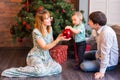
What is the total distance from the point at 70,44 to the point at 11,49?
1.19m

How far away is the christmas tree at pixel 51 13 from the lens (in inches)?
154

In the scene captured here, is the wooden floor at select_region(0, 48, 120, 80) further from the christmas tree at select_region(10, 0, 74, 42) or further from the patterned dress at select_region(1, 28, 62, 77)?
the christmas tree at select_region(10, 0, 74, 42)

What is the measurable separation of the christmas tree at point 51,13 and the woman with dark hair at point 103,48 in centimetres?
78

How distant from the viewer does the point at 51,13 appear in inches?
155

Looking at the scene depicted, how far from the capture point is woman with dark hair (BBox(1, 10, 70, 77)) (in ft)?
10.6

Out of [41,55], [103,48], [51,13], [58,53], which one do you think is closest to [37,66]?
[41,55]

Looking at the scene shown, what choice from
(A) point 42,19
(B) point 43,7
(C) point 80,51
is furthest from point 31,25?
(C) point 80,51

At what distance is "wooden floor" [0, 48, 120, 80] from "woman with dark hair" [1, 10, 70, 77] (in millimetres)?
97

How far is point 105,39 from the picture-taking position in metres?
3.14

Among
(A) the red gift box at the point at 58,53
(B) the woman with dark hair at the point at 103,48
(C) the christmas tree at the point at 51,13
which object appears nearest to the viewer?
(B) the woman with dark hair at the point at 103,48

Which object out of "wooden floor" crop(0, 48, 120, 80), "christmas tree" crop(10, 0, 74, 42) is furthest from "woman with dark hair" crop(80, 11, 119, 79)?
"christmas tree" crop(10, 0, 74, 42)

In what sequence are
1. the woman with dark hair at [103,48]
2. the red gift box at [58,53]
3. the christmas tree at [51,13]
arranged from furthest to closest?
1. the christmas tree at [51,13]
2. the red gift box at [58,53]
3. the woman with dark hair at [103,48]

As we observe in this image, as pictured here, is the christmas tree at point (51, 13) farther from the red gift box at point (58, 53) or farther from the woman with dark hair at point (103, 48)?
the woman with dark hair at point (103, 48)

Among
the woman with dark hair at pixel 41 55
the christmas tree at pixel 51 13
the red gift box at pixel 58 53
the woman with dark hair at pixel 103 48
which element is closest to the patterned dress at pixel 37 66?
the woman with dark hair at pixel 41 55
